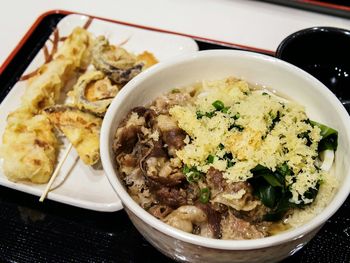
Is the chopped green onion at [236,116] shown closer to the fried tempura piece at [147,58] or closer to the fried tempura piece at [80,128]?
the fried tempura piece at [80,128]

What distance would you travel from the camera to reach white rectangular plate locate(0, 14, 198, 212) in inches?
67.9

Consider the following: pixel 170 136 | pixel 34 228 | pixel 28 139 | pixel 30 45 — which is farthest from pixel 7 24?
pixel 170 136

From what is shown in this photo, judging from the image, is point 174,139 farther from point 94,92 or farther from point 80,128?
point 94,92

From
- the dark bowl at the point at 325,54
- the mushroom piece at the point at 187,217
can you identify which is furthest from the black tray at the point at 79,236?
the dark bowl at the point at 325,54

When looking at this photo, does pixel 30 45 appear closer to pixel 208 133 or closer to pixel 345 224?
pixel 208 133

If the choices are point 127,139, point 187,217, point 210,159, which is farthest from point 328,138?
point 127,139

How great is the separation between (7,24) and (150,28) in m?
0.89

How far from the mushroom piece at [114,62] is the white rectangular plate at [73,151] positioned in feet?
0.48

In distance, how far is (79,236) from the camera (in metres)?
1.62

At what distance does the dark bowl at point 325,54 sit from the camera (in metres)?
2.03

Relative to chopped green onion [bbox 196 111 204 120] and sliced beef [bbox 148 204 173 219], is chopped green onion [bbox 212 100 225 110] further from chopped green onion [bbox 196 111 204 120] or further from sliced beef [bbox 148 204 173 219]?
sliced beef [bbox 148 204 173 219]

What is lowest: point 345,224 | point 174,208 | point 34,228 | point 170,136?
point 34,228

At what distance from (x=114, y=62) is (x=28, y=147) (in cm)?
60

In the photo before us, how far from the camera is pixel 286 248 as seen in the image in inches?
46.6
